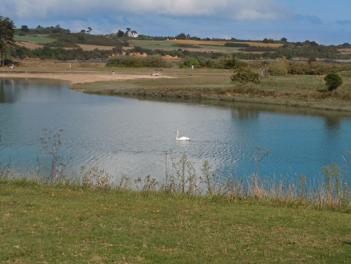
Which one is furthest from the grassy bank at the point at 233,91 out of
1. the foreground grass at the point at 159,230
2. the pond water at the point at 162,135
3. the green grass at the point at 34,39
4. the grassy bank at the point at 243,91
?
the green grass at the point at 34,39

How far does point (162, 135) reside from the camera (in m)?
28.9

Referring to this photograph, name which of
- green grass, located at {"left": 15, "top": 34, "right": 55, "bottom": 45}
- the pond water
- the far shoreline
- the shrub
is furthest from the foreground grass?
green grass, located at {"left": 15, "top": 34, "right": 55, "bottom": 45}

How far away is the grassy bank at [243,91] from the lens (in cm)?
4775

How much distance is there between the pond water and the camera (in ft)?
66.4

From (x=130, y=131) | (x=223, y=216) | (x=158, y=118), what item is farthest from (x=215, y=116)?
(x=223, y=216)

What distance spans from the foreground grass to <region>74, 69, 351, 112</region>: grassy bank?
118 ft

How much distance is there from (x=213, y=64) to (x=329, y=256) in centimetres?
8559

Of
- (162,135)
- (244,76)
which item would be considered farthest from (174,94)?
(162,135)

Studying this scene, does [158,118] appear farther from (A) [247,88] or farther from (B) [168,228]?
(B) [168,228]

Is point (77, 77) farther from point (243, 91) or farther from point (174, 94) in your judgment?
point (243, 91)

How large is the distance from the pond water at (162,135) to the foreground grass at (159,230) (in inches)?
293

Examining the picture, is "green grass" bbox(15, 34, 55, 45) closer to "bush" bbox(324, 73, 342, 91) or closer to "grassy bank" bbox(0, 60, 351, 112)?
"grassy bank" bbox(0, 60, 351, 112)

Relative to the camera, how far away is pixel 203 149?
988 inches

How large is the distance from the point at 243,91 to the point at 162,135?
24.9 m
